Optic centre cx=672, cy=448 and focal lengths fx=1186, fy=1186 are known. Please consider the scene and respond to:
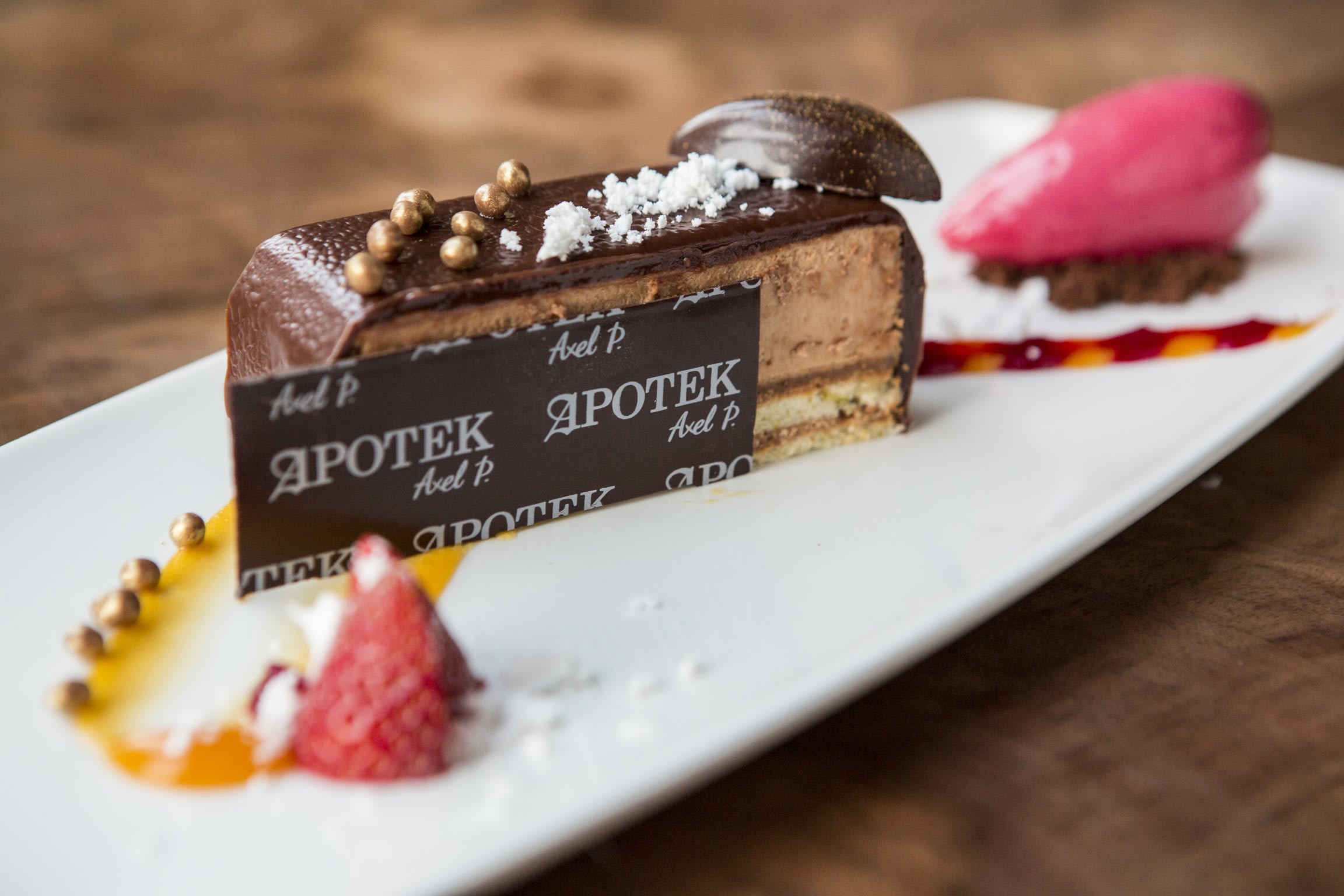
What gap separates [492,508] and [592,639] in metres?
0.34

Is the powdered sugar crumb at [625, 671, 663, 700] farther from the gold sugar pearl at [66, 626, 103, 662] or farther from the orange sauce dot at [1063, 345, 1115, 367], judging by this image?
the orange sauce dot at [1063, 345, 1115, 367]

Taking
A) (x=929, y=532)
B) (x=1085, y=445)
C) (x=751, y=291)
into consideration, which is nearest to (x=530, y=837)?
(x=929, y=532)

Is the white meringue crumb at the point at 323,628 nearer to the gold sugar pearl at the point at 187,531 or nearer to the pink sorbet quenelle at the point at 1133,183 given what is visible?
the gold sugar pearl at the point at 187,531

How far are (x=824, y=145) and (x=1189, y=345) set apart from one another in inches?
37.0

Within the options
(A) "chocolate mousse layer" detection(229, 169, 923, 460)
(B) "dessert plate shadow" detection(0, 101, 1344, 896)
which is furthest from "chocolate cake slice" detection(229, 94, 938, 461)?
(B) "dessert plate shadow" detection(0, 101, 1344, 896)

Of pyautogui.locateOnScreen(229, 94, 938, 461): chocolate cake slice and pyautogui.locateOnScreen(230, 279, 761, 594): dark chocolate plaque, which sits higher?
pyautogui.locateOnScreen(229, 94, 938, 461): chocolate cake slice

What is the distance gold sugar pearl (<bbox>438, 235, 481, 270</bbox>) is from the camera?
1.73 m

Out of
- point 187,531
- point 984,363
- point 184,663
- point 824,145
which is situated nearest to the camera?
point 184,663

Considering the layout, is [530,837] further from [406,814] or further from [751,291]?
[751,291]

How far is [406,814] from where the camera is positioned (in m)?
1.33

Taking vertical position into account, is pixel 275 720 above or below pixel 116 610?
below

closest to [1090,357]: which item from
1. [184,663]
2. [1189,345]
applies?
[1189,345]

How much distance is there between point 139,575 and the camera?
1.70 meters

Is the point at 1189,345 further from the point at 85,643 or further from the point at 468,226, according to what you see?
the point at 85,643
